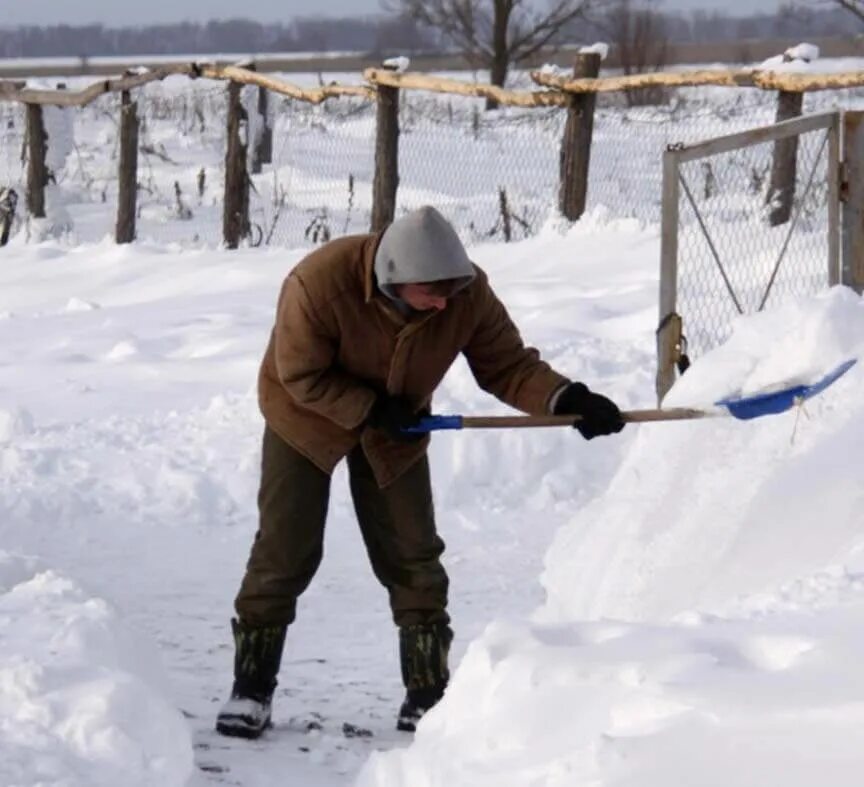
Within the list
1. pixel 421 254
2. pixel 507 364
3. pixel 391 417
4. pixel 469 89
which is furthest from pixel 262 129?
pixel 421 254

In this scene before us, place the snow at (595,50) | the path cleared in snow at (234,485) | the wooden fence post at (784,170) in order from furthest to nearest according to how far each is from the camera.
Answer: the snow at (595,50) → the wooden fence post at (784,170) → the path cleared in snow at (234,485)

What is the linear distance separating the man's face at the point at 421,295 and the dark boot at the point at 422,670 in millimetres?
917

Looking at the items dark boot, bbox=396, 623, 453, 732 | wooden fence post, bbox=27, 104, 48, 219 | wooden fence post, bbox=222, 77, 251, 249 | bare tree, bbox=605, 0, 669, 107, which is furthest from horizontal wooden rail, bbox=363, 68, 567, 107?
bare tree, bbox=605, 0, 669, 107

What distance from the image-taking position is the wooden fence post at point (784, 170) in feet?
28.0

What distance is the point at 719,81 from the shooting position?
33.1 ft

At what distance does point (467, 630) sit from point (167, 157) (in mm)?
17163

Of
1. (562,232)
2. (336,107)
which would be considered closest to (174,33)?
(336,107)

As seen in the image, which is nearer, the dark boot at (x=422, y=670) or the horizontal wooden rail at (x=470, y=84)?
the dark boot at (x=422, y=670)

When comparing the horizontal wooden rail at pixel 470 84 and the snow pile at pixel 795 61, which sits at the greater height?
the snow pile at pixel 795 61

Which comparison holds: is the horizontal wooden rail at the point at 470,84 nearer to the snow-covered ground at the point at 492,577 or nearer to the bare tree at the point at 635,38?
the snow-covered ground at the point at 492,577

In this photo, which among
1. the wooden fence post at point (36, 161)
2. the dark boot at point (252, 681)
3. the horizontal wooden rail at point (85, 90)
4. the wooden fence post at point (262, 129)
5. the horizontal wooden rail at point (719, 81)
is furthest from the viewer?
the wooden fence post at point (36, 161)

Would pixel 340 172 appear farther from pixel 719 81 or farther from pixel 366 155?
pixel 719 81

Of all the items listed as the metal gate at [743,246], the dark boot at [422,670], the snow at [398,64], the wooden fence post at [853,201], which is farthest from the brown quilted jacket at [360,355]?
the snow at [398,64]

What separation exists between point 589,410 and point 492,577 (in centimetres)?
181
